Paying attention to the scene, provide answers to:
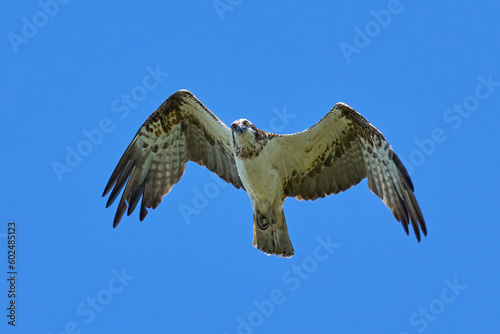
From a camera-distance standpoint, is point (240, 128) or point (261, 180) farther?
point (261, 180)

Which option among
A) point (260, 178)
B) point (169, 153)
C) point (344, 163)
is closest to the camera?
point (260, 178)

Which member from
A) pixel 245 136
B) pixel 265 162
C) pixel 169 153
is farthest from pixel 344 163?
pixel 169 153

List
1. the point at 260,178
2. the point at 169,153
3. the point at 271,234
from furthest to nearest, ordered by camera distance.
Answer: the point at 169,153 < the point at 271,234 < the point at 260,178

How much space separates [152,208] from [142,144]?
1.13 m

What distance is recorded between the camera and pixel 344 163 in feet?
47.1

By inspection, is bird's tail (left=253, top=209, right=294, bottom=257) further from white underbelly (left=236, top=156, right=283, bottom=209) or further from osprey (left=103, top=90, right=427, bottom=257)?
white underbelly (left=236, top=156, right=283, bottom=209)

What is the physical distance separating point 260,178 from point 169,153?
1905 millimetres

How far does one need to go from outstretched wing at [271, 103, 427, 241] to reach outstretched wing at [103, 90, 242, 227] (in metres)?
1.06

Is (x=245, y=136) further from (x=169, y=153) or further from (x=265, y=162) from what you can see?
(x=169, y=153)

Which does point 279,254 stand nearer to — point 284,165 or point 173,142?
point 284,165

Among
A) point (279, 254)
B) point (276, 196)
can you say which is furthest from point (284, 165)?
point (279, 254)

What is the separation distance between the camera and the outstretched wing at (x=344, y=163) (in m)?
13.5

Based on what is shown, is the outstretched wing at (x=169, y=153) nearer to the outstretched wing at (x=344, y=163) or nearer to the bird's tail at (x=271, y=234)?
the bird's tail at (x=271, y=234)

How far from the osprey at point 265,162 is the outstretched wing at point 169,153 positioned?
0.06ft
